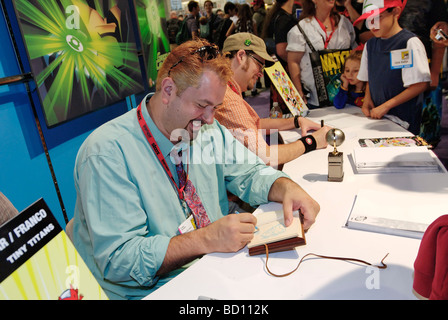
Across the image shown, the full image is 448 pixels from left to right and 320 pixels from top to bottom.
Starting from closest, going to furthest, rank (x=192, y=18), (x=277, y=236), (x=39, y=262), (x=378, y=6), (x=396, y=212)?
(x=39, y=262), (x=277, y=236), (x=396, y=212), (x=378, y=6), (x=192, y=18)

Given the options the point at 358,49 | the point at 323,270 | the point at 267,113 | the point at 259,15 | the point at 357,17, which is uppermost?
the point at 259,15

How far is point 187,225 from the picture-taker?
1.32m

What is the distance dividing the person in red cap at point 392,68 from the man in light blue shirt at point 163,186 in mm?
1309

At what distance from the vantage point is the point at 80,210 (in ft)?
4.27

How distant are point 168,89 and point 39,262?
0.85m

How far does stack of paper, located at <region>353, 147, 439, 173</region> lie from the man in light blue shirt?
0.50 metres

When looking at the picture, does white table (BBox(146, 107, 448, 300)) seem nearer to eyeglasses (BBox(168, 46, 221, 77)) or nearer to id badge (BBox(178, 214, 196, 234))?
id badge (BBox(178, 214, 196, 234))

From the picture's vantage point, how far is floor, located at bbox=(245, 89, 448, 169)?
3.58 metres

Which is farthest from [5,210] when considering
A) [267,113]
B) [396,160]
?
[267,113]

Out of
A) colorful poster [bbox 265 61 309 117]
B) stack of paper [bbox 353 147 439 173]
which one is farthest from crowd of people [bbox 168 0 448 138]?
stack of paper [bbox 353 147 439 173]

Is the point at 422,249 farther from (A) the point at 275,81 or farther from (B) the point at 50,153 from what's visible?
(B) the point at 50,153

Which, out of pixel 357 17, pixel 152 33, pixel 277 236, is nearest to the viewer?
pixel 277 236

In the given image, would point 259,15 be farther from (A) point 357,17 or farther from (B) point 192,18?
(A) point 357,17

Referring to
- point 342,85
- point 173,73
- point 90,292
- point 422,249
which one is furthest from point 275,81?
point 90,292
